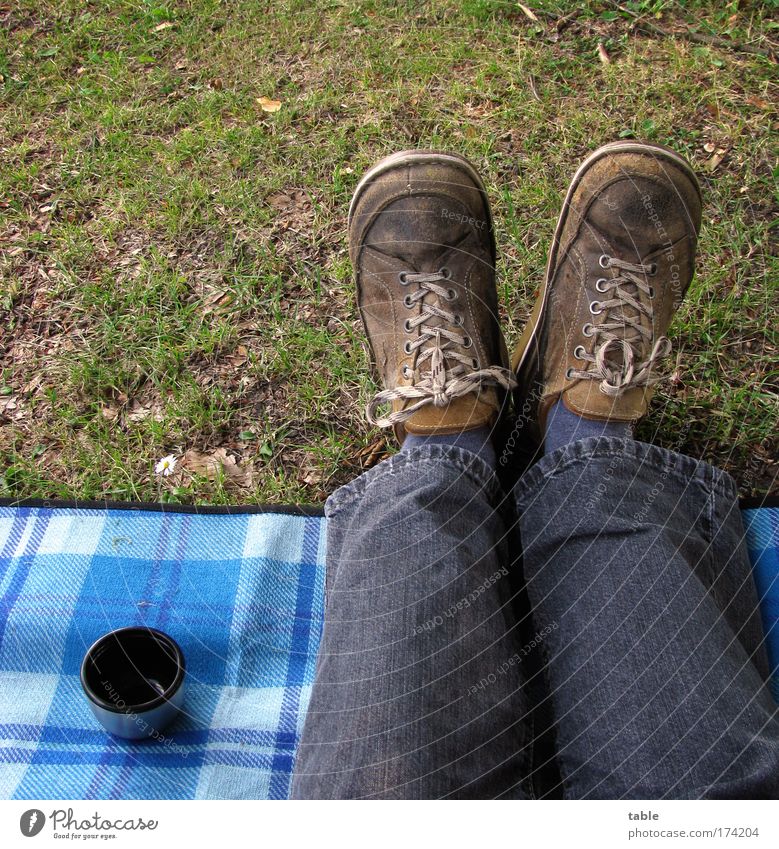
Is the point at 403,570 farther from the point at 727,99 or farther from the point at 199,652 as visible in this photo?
the point at 727,99

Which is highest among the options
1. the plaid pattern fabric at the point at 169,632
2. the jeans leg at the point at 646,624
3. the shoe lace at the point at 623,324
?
the shoe lace at the point at 623,324

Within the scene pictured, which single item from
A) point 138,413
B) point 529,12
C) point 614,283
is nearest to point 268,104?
point 529,12

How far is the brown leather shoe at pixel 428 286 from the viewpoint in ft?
3.27

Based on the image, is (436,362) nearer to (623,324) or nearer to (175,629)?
(623,324)

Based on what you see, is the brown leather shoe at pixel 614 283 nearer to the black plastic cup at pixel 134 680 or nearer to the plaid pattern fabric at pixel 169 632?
the plaid pattern fabric at pixel 169 632

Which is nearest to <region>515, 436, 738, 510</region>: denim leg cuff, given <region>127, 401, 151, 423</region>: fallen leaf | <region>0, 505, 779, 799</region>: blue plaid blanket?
<region>0, 505, 779, 799</region>: blue plaid blanket

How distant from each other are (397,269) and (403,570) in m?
0.46

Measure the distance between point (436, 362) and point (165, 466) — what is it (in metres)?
0.41

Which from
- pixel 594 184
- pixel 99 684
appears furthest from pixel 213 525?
pixel 594 184

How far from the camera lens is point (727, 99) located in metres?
1.31

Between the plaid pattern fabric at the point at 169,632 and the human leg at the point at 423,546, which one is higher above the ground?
the human leg at the point at 423,546
